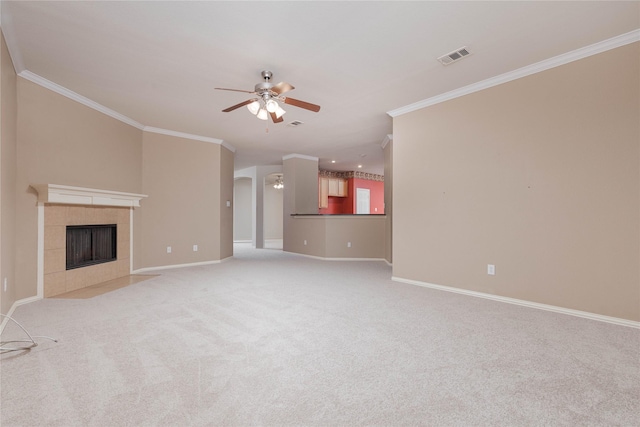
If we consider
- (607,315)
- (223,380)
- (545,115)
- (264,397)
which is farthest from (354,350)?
(545,115)

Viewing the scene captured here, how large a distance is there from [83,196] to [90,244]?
864 millimetres

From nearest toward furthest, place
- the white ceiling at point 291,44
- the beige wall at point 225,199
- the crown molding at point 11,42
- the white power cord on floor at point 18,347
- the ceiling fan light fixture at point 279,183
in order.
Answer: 1. the white power cord on floor at point 18,347
2. the white ceiling at point 291,44
3. the crown molding at point 11,42
4. the beige wall at point 225,199
5. the ceiling fan light fixture at point 279,183

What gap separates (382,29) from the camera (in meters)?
2.53

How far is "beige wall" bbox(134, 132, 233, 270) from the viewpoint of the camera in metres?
5.32

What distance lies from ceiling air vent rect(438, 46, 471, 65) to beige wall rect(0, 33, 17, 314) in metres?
4.09

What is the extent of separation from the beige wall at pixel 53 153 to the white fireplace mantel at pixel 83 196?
0.66 feet

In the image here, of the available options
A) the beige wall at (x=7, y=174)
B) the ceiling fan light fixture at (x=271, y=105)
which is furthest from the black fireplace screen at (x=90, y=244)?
the ceiling fan light fixture at (x=271, y=105)

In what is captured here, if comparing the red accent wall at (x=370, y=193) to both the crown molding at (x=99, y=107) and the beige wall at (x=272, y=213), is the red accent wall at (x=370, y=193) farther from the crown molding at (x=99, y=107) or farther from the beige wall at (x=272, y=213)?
the crown molding at (x=99, y=107)

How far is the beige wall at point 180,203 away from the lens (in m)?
5.32

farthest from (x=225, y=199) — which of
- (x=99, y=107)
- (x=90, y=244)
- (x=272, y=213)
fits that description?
(x=272, y=213)

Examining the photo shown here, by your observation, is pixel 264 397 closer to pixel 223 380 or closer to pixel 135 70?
pixel 223 380

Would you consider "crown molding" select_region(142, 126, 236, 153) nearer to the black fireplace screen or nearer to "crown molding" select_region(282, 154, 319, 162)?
"crown molding" select_region(282, 154, 319, 162)

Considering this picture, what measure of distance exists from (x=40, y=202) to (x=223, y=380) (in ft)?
11.5

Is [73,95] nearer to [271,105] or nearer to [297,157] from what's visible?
[271,105]
